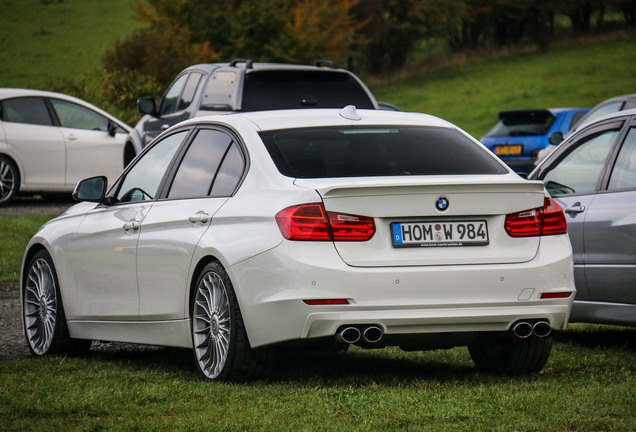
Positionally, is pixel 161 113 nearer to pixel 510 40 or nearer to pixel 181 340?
pixel 181 340

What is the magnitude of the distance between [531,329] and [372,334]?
90 centimetres

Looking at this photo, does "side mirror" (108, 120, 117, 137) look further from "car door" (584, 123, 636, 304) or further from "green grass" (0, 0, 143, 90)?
"green grass" (0, 0, 143, 90)

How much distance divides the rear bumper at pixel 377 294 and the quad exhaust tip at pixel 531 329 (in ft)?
0.15

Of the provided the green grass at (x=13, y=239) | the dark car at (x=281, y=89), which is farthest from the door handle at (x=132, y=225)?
the dark car at (x=281, y=89)

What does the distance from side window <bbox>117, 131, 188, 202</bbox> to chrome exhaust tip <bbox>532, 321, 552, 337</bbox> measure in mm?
2615

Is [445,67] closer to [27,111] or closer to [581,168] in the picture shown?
[27,111]

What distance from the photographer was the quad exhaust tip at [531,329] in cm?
670

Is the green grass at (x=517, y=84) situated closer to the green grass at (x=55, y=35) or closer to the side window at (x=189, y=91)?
the green grass at (x=55, y=35)

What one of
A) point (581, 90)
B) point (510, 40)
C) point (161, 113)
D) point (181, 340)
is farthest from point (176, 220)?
point (510, 40)

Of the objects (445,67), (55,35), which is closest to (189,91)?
(55,35)

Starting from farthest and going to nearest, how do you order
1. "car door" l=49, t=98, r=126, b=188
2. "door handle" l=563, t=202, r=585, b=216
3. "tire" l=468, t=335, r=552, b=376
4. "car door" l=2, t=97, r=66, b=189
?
"car door" l=49, t=98, r=126, b=188 < "car door" l=2, t=97, r=66, b=189 < "door handle" l=563, t=202, r=585, b=216 < "tire" l=468, t=335, r=552, b=376

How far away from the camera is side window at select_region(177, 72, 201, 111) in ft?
50.9

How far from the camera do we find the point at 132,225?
309 inches

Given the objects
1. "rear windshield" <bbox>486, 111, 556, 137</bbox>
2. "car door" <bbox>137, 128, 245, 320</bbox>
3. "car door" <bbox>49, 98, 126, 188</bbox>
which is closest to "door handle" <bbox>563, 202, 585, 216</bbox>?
"car door" <bbox>137, 128, 245, 320</bbox>
